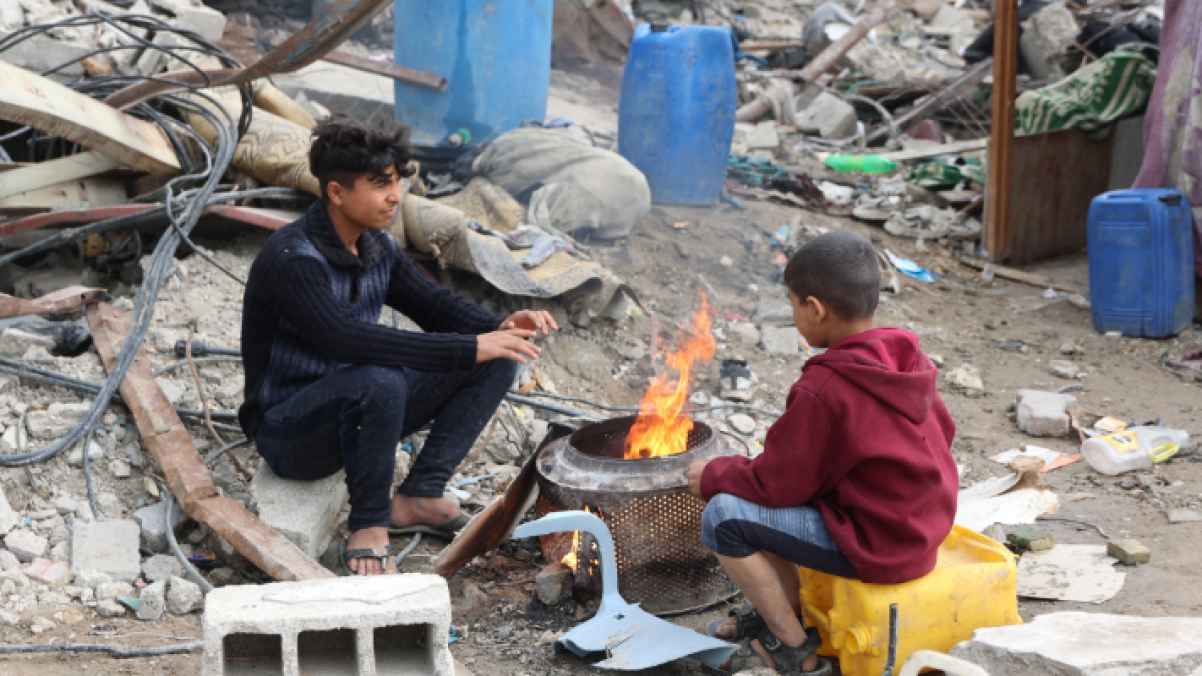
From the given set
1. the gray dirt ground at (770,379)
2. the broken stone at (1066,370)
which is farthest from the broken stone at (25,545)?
the broken stone at (1066,370)

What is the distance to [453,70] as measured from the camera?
7289 mm

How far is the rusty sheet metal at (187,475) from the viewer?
3674 mm

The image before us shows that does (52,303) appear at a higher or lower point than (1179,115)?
lower

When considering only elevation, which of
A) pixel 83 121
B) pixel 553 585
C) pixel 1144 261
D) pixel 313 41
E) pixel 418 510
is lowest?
pixel 553 585

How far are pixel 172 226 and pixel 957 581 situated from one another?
360cm

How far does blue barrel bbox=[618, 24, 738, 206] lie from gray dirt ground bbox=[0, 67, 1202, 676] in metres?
0.25

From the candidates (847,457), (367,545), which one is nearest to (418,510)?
(367,545)

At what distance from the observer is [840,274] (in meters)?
3.01

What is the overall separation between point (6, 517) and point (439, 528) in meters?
1.38

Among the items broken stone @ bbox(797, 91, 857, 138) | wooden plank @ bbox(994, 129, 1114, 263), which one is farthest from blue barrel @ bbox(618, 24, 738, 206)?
broken stone @ bbox(797, 91, 857, 138)

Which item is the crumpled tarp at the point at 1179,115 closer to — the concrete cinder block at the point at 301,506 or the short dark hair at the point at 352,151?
the short dark hair at the point at 352,151

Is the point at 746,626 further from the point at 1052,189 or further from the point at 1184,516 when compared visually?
the point at 1052,189

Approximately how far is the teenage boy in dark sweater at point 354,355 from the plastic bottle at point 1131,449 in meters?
2.42

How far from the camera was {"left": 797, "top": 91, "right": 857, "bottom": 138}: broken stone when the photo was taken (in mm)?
11867
